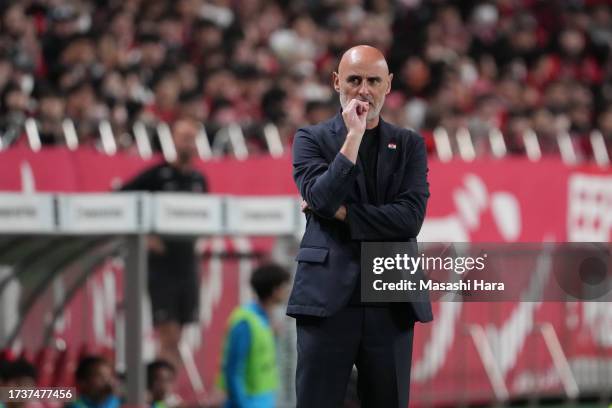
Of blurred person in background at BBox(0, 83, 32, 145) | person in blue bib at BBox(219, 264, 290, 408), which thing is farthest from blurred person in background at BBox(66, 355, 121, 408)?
blurred person in background at BBox(0, 83, 32, 145)

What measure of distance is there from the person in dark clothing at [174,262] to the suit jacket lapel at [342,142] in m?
5.60

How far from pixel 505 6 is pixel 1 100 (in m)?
11.5

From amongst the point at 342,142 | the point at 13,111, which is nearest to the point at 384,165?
the point at 342,142

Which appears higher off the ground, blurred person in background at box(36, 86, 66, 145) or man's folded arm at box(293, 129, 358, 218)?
blurred person in background at box(36, 86, 66, 145)

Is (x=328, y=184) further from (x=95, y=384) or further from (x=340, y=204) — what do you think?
(x=95, y=384)

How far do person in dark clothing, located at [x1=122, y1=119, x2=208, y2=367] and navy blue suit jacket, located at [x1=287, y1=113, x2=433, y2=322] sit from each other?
564 centimetres

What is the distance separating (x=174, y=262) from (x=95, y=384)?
258 centimetres

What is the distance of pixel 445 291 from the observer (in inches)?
210

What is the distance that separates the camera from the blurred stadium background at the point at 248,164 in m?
10.5

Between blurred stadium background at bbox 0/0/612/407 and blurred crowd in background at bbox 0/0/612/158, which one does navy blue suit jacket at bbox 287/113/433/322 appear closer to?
blurred stadium background at bbox 0/0/612/407

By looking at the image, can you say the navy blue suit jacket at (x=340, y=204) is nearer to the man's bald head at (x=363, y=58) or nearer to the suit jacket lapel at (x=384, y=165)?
the suit jacket lapel at (x=384, y=165)

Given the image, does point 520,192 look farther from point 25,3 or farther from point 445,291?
point 445,291

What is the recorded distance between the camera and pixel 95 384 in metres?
9.02

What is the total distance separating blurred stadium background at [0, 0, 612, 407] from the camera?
10.5 meters
